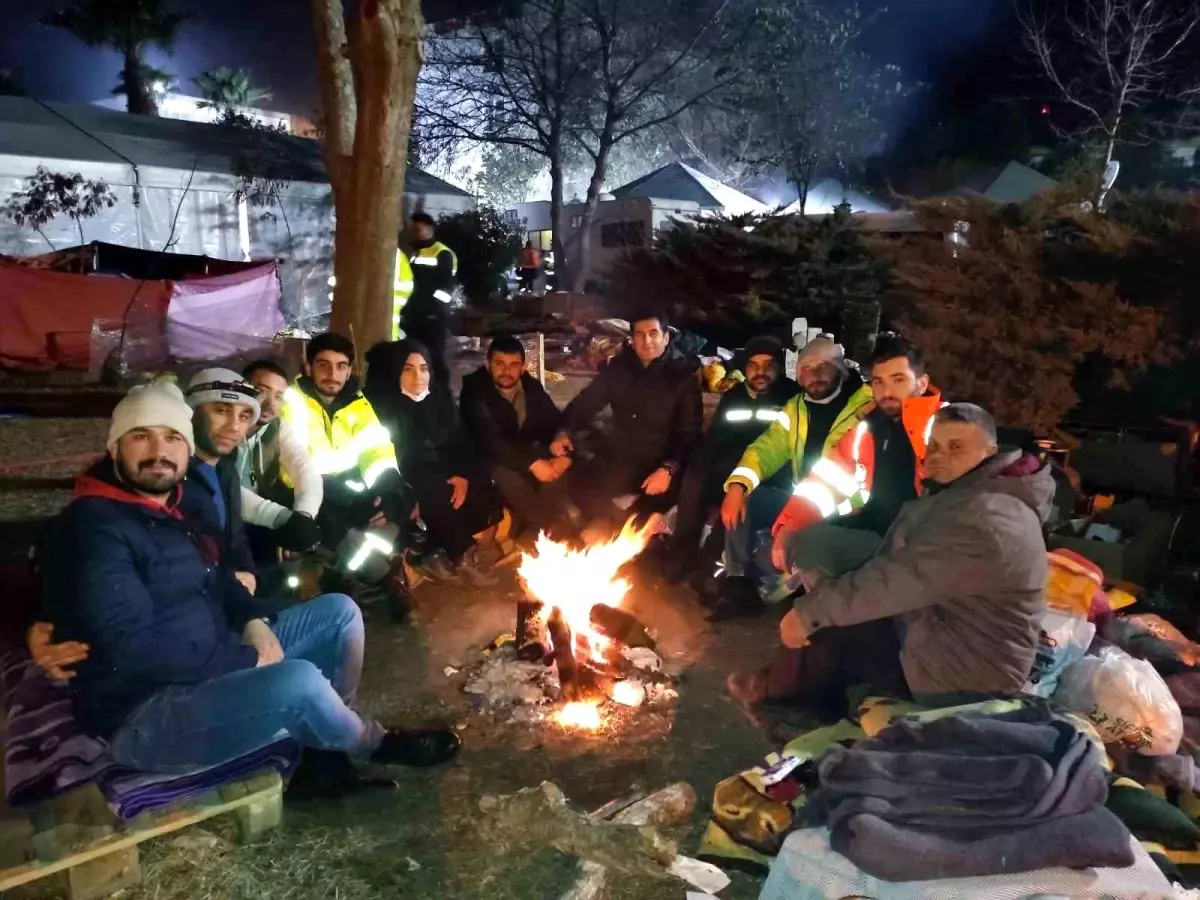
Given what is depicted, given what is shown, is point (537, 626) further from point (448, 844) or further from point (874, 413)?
point (874, 413)

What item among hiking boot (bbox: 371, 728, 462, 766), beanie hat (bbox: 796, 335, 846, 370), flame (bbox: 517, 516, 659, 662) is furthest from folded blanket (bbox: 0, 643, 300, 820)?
beanie hat (bbox: 796, 335, 846, 370)

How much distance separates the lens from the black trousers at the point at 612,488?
6.12 meters

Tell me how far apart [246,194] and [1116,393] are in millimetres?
14541

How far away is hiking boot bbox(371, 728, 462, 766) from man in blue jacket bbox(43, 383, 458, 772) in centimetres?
28

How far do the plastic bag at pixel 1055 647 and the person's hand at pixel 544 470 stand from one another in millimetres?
3182

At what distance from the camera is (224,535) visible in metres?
3.83

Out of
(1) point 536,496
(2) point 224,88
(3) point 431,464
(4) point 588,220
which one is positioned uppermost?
(2) point 224,88

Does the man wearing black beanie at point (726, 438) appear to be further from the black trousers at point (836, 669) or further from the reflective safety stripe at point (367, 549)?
the reflective safety stripe at point (367, 549)

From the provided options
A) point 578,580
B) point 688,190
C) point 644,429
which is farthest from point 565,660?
point 688,190

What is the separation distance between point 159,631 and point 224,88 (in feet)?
91.5

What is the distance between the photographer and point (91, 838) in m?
2.84

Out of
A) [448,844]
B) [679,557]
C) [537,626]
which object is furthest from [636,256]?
[448,844]

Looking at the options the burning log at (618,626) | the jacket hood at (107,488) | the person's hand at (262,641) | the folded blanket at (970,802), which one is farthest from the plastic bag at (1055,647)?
the jacket hood at (107,488)

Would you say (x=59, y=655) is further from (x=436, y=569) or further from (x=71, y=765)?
(x=436, y=569)
